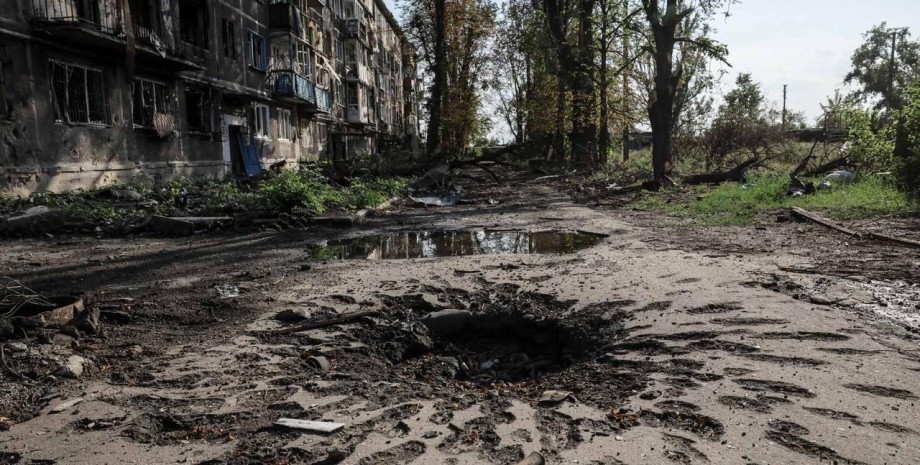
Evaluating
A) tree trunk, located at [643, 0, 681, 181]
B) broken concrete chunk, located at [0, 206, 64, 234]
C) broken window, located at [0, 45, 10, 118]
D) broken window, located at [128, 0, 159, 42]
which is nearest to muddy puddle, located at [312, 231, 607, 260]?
broken concrete chunk, located at [0, 206, 64, 234]

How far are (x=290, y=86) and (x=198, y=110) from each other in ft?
20.7

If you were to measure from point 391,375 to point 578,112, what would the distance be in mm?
22929

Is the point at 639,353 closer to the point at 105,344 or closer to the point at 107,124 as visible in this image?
the point at 105,344

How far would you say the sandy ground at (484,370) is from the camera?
8.76ft

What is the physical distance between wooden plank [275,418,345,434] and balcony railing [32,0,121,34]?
12.0 m

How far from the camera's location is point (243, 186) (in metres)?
16.3

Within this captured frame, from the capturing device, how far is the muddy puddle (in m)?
7.76

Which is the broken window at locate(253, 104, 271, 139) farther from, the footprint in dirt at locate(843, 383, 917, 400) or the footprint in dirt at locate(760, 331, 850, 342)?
the footprint in dirt at locate(843, 383, 917, 400)

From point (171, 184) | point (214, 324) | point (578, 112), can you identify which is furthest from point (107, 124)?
point (578, 112)

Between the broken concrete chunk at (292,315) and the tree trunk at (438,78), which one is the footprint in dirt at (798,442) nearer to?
the broken concrete chunk at (292,315)

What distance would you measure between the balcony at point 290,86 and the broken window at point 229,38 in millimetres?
3091

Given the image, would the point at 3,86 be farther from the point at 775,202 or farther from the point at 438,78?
the point at 438,78

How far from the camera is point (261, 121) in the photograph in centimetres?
2333

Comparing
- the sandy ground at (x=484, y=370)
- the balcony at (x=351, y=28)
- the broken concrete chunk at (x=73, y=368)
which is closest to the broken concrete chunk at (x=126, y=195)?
the sandy ground at (x=484, y=370)
